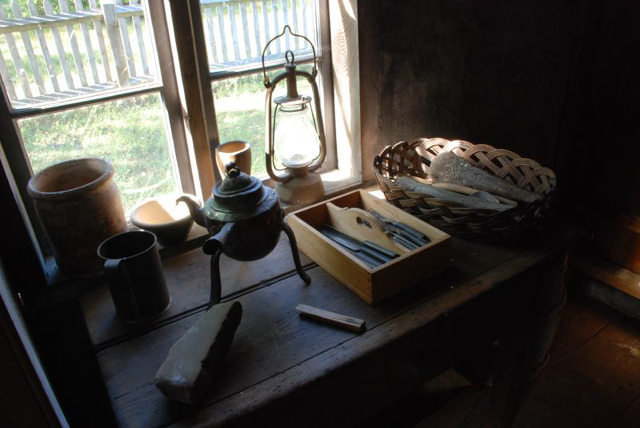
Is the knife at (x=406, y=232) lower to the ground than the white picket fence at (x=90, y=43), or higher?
lower

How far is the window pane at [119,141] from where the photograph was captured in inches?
45.7

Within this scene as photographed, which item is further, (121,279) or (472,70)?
(472,70)

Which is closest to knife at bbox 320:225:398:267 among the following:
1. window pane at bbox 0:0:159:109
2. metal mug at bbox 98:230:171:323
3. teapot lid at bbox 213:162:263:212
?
teapot lid at bbox 213:162:263:212

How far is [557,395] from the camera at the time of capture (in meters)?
1.52

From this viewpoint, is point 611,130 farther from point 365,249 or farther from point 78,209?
point 78,209

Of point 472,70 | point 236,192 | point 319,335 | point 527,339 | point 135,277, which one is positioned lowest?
point 527,339

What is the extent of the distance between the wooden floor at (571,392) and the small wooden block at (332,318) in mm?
686

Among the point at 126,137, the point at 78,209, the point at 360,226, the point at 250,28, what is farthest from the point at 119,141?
the point at 360,226

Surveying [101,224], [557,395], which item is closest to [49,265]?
[101,224]

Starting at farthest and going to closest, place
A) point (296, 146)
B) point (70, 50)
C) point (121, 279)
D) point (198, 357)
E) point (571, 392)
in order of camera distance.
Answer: point (571, 392) → point (296, 146) → point (70, 50) → point (121, 279) → point (198, 357)

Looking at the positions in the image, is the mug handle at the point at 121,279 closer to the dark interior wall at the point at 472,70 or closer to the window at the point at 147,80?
the window at the point at 147,80

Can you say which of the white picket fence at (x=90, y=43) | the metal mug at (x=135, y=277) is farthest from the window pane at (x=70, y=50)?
the metal mug at (x=135, y=277)

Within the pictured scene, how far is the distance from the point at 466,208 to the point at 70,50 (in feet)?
3.15

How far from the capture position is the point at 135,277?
0.92 m
